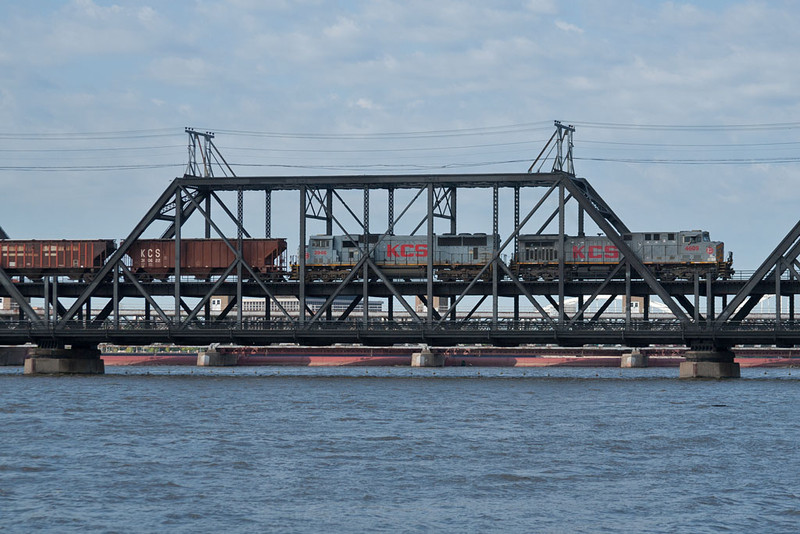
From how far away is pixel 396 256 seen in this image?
284ft

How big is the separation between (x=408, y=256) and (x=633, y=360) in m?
64.2

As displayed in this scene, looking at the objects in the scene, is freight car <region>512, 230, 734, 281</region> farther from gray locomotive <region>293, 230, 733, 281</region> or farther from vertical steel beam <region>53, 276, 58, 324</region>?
vertical steel beam <region>53, 276, 58, 324</region>

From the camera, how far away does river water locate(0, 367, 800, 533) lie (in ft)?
88.3

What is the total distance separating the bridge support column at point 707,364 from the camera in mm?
79438

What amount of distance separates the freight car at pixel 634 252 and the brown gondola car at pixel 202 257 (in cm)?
1970

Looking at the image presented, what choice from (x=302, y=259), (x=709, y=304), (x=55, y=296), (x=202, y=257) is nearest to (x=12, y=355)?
(x=55, y=296)

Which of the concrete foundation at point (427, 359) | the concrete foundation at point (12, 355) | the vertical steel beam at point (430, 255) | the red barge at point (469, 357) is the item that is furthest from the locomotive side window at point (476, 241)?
the concrete foundation at point (12, 355)

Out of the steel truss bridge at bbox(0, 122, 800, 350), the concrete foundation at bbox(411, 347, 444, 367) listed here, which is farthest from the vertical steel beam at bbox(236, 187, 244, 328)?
the concrete foundation at bbox(411, 347, 444, 367)

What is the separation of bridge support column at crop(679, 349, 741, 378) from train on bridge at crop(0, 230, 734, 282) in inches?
243

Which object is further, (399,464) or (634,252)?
(634,252)

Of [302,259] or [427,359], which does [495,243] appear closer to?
[302,259]

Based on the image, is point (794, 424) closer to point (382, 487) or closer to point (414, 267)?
point (382, 487)

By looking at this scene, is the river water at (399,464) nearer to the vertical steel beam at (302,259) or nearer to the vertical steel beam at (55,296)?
the vertical steel beam at (302,259)

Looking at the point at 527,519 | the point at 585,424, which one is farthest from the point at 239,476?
the point at 585,424
